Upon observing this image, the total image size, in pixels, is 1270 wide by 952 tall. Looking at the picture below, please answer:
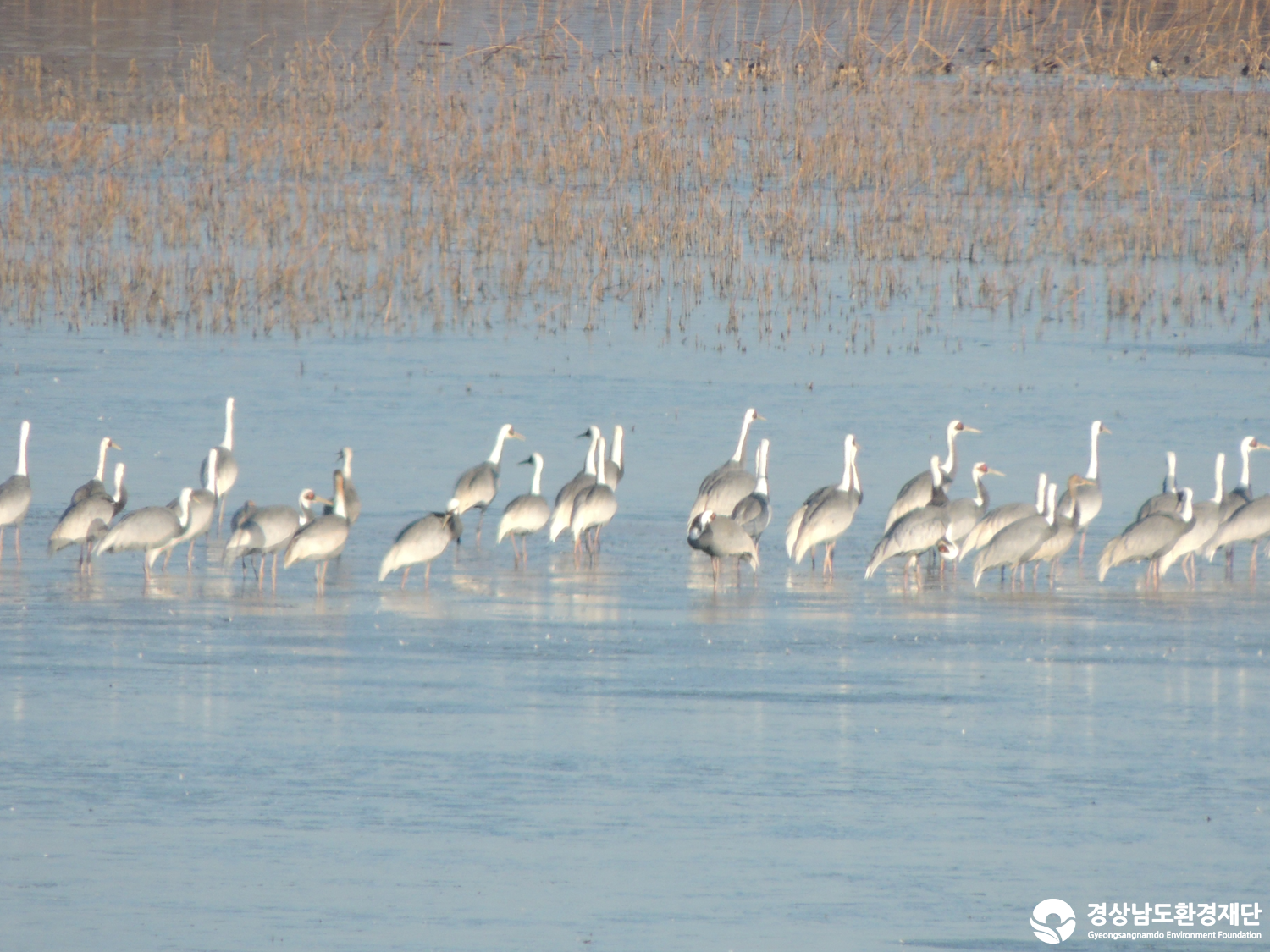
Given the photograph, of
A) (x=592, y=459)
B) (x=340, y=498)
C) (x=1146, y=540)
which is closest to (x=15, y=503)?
(x=340, y=498)

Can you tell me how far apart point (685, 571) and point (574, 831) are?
4.74 m

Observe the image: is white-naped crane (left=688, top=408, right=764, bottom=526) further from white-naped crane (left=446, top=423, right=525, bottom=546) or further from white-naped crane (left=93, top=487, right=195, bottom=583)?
white-naped crane (left=93, top=487, right=195, bottom=583)

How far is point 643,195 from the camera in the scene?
970 inches

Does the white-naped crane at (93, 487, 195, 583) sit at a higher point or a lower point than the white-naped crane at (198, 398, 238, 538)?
lower

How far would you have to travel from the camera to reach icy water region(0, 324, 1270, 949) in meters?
6.08

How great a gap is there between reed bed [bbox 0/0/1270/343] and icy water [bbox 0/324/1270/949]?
5.64m

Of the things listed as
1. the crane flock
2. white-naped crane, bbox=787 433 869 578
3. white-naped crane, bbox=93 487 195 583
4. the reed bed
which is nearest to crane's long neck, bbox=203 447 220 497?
the crane flock

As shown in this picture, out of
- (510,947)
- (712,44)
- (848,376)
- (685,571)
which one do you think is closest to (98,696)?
(510,947)

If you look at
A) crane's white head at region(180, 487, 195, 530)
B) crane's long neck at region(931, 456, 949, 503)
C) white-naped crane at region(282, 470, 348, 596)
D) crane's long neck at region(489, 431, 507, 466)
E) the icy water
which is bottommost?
the icy water

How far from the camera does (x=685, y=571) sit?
11.3 m

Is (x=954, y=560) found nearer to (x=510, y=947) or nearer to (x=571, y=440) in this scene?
(x=571, y=440)

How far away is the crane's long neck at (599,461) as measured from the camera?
1230 cm

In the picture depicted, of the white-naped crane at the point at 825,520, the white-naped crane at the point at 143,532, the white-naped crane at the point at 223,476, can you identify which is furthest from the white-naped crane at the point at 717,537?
the white-naped crane at the point at 223,476

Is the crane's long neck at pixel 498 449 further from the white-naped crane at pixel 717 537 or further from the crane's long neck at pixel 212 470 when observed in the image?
the white-naped crane at pixel 717 537
